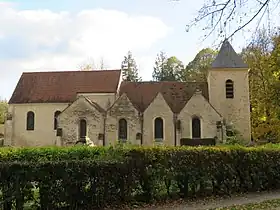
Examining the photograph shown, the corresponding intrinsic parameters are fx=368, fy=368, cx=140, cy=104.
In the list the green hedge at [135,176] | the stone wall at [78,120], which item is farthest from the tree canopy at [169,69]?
the green hedge at [135,176]

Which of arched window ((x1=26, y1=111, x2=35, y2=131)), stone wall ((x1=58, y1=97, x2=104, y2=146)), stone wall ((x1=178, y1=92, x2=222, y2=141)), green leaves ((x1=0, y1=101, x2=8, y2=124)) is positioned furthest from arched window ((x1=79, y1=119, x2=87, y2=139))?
green leaves ((x1=0, y1=101, x2=8, y2=124))

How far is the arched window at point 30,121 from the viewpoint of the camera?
40003 millimetres

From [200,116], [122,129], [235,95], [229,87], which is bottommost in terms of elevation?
[122,129]

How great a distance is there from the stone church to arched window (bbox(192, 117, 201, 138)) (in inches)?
3.8

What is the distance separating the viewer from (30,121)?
40.1 metres

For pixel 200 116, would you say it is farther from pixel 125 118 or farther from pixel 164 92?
pixel 125 118

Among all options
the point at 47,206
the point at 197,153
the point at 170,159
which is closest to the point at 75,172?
the point at 47,206

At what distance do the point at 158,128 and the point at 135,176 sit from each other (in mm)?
24835

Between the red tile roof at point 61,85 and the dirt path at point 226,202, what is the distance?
89.8 feet

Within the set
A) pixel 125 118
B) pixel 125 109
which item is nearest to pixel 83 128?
pixel 125 118

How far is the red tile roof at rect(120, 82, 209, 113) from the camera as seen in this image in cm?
3775

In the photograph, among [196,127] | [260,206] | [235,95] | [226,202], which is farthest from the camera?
[235,95]

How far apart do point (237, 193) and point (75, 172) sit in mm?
6235

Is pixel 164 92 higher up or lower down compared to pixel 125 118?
higher up
